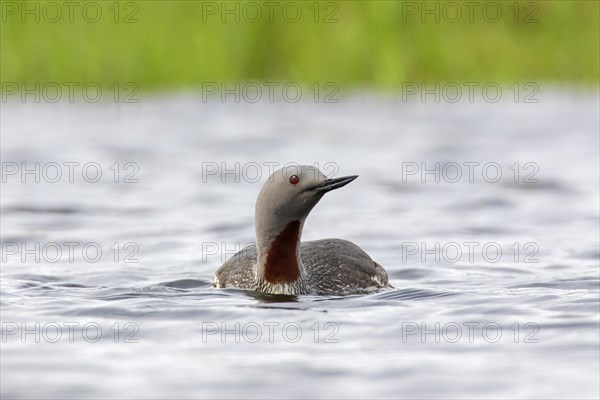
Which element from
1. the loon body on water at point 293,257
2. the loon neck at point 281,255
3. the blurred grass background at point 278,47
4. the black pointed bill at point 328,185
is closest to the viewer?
the black pointed bill at point 328,185

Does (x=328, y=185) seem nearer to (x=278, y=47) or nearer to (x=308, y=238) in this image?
(x=308, y=238)

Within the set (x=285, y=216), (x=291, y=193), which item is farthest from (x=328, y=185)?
(x=285, y=216)

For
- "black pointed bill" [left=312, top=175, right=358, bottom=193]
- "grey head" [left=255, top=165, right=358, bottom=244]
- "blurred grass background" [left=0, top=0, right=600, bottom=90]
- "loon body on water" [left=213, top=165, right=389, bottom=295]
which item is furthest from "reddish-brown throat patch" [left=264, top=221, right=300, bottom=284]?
"blurred grass background" [left=0, top=0, right=600, bottom=90]

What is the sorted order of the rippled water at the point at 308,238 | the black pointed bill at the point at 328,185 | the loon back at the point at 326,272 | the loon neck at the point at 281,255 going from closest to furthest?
the rippled water at the point at 308,238, the black pointed bill at the point at 328,185, the loon neck at the point at 281,255, the loon back at the point at 326,272

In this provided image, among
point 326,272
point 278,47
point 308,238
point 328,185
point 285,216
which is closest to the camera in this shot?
point 328,185

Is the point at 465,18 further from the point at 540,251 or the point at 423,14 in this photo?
the point at 540,251

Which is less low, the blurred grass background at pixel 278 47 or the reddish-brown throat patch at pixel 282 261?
the blurred grass background at pixel 278 47

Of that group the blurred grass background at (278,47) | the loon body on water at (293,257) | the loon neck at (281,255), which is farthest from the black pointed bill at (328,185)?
the blurred grass background at (278,47)

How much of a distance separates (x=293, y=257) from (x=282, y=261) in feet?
0.23

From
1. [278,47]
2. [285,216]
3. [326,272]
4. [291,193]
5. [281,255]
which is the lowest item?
[326,272]

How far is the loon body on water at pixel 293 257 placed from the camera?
747 centimetres

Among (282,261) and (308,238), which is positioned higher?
(308,238)

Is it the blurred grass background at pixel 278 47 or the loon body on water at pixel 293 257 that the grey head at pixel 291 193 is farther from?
the blurred grass background at pixel 278 47

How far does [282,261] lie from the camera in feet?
25.3
